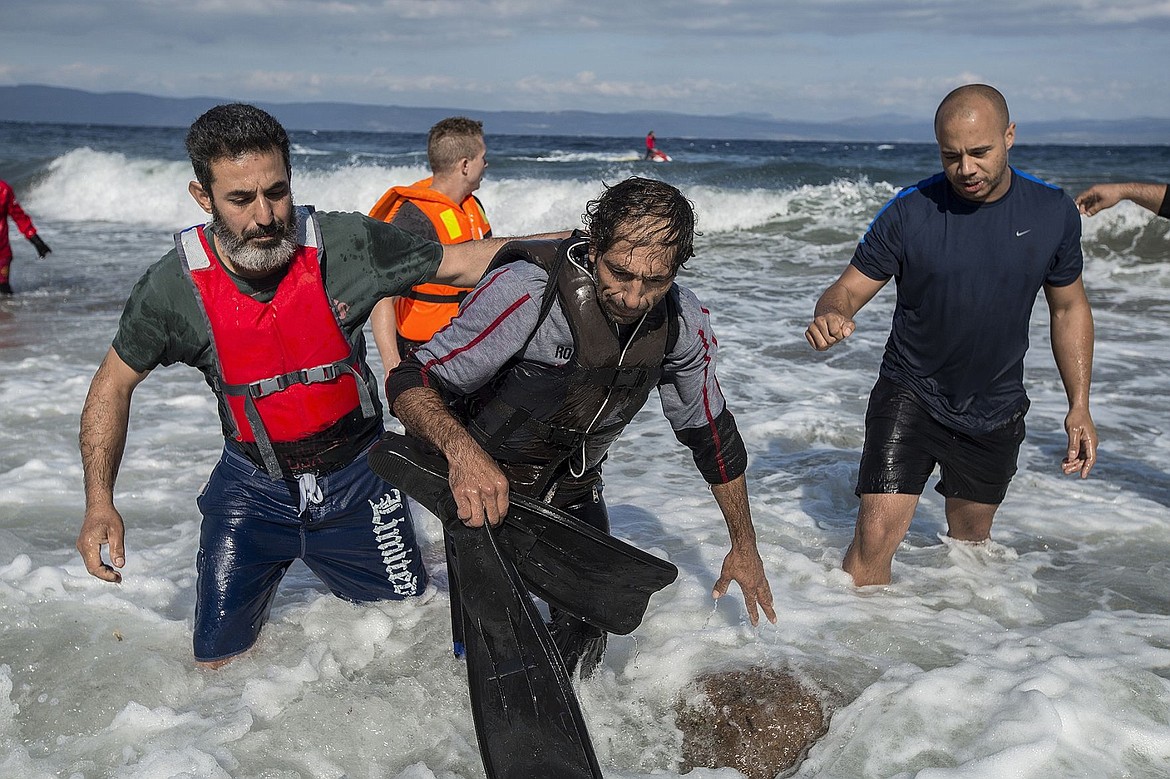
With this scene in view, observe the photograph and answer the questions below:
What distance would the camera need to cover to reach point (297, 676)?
379 cm

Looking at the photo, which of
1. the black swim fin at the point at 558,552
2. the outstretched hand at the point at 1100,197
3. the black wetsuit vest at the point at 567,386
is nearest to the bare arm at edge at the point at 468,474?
the black swim fin at the point at 558,552

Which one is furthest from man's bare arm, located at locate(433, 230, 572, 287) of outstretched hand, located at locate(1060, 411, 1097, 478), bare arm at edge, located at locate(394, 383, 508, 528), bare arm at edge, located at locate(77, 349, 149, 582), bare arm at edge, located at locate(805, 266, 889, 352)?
outstretched hand, located at locate(1060, 411, 1097, 478)

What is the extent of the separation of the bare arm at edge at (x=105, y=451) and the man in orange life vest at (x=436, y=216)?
2139 millimetres

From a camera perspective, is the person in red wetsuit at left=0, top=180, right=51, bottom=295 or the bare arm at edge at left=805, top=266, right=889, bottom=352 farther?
the person in red wetsuit at left=0, top=180, right=51, bottom=295

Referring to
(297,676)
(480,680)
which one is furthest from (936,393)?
(297,676)

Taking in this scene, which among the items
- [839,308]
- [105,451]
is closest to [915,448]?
[839,308]

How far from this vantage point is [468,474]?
8.87ft

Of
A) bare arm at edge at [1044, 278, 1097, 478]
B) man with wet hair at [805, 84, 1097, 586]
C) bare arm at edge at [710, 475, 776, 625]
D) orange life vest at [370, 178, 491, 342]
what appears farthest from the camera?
orange life vest at [370, 178, 491, 342]

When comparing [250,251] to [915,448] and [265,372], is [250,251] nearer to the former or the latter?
[265,372]

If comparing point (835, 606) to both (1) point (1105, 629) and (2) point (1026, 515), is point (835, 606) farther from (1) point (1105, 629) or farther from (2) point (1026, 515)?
(2) point (1026, 515)

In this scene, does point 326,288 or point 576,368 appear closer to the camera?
point 576,368

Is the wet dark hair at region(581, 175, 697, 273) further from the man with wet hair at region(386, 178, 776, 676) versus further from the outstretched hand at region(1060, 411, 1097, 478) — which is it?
the outstretched hand at region(1060, 411, 1097, 478)

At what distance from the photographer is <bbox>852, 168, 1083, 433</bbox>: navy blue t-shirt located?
396 cm

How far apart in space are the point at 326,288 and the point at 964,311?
240 cm
